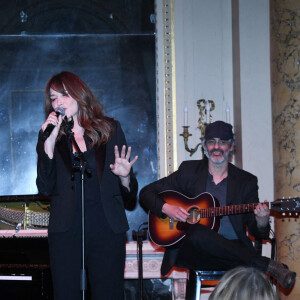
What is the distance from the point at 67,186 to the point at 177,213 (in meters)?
1.39

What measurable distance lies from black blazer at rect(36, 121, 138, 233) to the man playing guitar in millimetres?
969

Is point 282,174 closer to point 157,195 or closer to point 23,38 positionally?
point 157,195

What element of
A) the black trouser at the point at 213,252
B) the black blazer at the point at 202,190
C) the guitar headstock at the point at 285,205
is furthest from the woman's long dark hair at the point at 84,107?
the guitar headstock at the point at 285,205

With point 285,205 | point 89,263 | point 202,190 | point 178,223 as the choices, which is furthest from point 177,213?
point 89,263

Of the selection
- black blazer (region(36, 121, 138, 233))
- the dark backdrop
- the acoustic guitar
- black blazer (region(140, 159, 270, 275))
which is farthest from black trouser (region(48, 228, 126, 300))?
the dark backdrop

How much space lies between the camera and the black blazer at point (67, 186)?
2879 millimetres

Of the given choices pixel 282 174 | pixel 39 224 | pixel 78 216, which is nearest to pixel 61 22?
pixel 39 224

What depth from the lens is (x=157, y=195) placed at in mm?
4371

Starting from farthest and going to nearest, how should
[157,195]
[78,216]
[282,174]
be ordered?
[282,174], [157,195], [78,216]

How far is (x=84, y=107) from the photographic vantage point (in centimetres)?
310

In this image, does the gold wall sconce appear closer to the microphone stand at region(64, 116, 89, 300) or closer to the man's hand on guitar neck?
the man's hand on guitar neck

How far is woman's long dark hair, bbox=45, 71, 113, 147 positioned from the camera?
305 cm

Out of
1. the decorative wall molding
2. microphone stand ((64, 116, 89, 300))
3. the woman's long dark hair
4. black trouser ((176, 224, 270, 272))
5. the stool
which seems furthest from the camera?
the decorative wall molding

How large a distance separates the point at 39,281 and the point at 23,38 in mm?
2486
